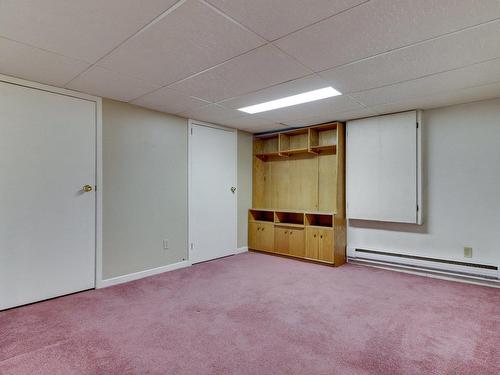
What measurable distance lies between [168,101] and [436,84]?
2.84 metres

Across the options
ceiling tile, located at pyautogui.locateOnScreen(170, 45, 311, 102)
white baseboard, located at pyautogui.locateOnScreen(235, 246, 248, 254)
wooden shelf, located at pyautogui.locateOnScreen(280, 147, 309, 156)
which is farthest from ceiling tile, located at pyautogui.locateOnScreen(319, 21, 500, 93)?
white baseboard, located at pyautogui.locateOnScreen(235, 246, 248, 254)

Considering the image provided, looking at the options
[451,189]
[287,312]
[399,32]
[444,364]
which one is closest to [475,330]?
[444,364]

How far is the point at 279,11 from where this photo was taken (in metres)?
1.62

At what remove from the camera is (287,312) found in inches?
102

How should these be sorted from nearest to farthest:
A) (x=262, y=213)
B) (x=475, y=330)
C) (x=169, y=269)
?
(x=475, y=330)
(x=169, y=269)
(x=262, y=213)

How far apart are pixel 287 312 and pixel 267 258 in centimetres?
202

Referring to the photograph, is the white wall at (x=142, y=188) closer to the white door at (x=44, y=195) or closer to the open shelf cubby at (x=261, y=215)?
the white door at (x=44, y=195)

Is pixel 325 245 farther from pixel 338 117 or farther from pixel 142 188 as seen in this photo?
pixel 142 188

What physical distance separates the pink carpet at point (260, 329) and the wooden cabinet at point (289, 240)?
39.2 inches

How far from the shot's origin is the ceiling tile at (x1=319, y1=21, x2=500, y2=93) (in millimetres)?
1912

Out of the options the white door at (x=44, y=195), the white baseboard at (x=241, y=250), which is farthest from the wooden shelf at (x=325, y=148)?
the white door at (x=44, y=195)

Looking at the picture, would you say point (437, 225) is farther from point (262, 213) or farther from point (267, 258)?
point (262, 213)

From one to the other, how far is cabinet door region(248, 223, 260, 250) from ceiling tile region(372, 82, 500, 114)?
8.87 ft

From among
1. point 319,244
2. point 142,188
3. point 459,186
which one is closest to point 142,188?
point 142,188
